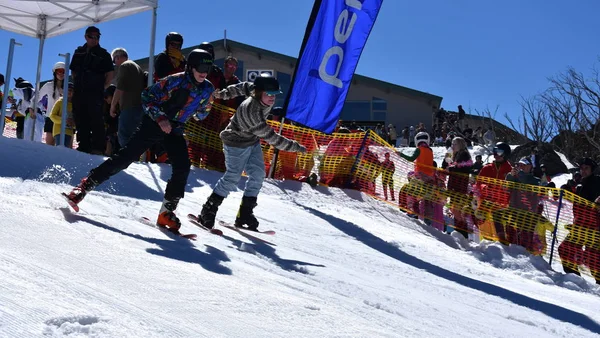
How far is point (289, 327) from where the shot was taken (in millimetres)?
3150

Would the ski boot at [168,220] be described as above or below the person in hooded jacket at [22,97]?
below

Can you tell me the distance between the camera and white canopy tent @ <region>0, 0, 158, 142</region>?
10.6 meters

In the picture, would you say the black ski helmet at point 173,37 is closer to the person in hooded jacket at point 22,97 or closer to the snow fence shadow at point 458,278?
the snow fence shadow at point 458,278

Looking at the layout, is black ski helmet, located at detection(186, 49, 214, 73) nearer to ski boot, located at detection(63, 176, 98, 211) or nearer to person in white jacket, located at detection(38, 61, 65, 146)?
ski boot, located at detection(63, 176, 98, 211)

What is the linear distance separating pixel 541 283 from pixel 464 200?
2.51 metres

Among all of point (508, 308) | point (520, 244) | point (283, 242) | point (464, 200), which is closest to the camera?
point (508, 308)

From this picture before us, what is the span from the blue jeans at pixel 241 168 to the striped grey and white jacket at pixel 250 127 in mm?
78

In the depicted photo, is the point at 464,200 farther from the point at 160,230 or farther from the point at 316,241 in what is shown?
the point at 160,230

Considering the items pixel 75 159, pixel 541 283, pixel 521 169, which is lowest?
pixel 541 283

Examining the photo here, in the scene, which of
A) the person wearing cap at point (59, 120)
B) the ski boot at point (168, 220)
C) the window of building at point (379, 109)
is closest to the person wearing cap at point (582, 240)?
the ski boot at point (168, 220)

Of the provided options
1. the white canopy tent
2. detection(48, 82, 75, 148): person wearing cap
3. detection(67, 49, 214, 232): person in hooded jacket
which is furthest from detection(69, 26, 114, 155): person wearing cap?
detection(67, 49, 214, 232): person in hooded jacket

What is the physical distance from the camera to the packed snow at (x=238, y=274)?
9.73 ft

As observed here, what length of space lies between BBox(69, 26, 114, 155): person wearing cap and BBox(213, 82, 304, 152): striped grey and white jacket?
2712mm

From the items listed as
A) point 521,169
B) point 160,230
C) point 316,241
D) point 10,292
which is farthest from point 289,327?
point 521,169
